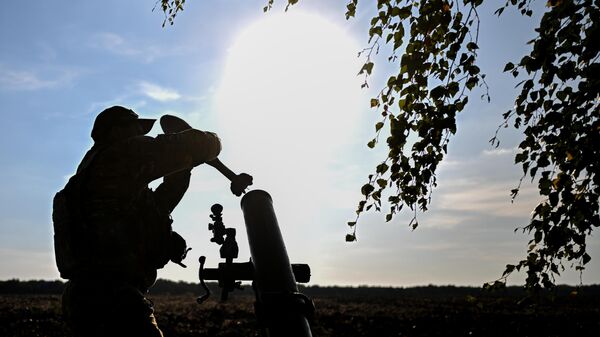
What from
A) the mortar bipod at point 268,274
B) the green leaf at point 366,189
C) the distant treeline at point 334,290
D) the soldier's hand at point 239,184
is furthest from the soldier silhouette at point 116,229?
the distant treeline at point 334,290

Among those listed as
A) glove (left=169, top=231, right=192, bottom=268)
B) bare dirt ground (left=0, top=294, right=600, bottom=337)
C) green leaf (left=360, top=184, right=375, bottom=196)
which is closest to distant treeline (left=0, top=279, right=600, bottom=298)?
bare dirt ground (left=0, top=294, right=600, bottom=337)

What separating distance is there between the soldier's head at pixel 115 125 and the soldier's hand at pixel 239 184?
0.70 m

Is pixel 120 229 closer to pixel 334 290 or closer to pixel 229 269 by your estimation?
pixel 229 269

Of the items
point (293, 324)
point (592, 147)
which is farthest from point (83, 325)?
point (592, 147)

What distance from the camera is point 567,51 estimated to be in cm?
510

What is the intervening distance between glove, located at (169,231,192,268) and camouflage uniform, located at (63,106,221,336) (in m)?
0.18

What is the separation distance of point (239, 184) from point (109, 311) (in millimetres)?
1160

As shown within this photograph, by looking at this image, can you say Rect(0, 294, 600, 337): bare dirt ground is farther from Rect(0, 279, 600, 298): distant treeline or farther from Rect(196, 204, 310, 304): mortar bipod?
Rect(0, 279, 600, 298): distant treeline

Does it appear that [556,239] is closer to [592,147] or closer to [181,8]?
[592,147]

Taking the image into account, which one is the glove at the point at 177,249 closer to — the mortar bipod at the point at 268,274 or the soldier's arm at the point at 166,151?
the mortar bipod at the point at 268,274

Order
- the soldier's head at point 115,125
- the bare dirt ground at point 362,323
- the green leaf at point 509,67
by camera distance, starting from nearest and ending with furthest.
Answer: the soldier's head at point 115,125, the green leaf at point 509,67, the bare dirt ground at point 362,323

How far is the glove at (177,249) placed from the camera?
3861mm

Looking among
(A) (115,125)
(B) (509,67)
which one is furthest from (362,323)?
(A) (115,125)

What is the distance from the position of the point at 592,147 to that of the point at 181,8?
5.66 metres
